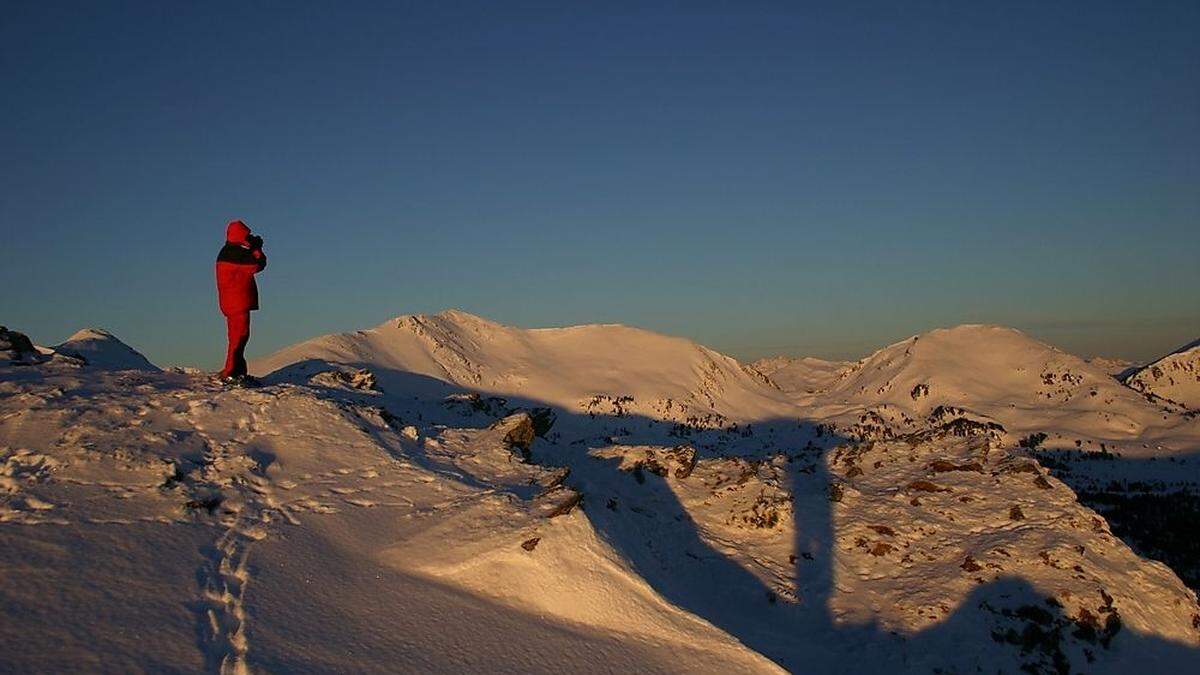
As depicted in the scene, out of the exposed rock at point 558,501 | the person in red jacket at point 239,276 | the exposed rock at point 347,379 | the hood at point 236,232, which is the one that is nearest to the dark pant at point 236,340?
the person in red jacket at point 239,276

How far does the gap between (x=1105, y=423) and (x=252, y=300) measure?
154 metres

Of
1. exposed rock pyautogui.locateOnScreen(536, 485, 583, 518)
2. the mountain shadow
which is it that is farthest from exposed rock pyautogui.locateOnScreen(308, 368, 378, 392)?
exposed rock pyautogui.locateOnScreen(536, 485, 583, 518)

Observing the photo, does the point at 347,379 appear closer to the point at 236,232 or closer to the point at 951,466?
the point at 236,232

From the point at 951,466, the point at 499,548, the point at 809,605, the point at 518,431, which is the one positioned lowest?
the point at 809,605

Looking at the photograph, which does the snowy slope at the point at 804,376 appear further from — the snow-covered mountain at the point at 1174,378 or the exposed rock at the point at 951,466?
the exposed rock at the point at 951,466

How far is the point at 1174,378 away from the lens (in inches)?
6614

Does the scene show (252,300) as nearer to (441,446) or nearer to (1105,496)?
(441,446)

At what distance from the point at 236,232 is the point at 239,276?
41.0 inches

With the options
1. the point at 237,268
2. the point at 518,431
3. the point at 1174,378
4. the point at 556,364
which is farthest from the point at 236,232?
the point at 1174,378

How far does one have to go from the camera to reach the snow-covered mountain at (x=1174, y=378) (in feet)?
530

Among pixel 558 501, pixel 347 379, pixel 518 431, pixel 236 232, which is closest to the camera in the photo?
pixel 558 501

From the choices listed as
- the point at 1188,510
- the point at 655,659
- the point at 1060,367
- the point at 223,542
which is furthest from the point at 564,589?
the point at 1060,367

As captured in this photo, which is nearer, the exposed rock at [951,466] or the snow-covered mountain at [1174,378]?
the exposed rock at [951,466]

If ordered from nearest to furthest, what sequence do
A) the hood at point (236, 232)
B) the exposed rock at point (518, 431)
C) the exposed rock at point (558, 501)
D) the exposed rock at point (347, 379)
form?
the exposed rock at point (558, 501) → the hood at point (236, 232) → the exposed rock at point (518, 431) → the exposed rock at point (347, 379)
